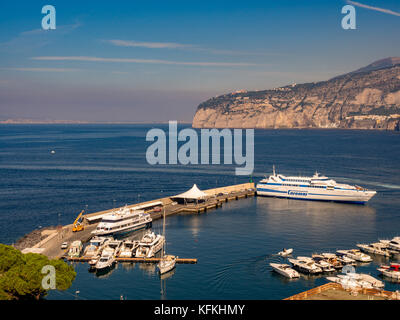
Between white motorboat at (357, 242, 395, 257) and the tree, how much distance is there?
3156cm

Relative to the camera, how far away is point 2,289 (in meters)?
26.5

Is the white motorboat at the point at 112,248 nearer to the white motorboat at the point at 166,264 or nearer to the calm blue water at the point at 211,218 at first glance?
the calm blue water at the point at 211,218

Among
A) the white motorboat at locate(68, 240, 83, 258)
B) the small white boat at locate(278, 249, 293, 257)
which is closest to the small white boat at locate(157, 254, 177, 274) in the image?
the white motorboat at locate(68, 240, 83, 258)

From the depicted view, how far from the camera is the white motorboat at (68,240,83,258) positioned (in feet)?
145

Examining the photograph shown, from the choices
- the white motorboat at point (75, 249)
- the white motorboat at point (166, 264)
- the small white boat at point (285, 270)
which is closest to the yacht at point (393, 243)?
the small white boat at point (285, 270)

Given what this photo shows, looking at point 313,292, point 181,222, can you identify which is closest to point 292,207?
point 181,222

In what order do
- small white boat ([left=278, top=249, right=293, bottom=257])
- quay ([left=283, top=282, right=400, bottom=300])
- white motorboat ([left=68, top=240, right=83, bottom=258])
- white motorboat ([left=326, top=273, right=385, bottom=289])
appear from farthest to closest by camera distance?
small white boat ([left=278, top=249, right=293, bottom=257])
white motorboat ([left=68, top=240, right=83, bottom=258])
white motorboat ([left=326, top=273, right=385, bottom=289])
quay ([left=283, top=282, right=400, bottom=300])

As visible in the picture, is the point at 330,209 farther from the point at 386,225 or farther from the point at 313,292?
the point at 313,292

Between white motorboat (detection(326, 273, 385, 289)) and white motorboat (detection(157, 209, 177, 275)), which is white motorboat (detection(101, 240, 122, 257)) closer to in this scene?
white motorboat (detection(157, 209, 177, 275))

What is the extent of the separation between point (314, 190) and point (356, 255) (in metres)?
34.5

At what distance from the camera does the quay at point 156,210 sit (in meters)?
46.2

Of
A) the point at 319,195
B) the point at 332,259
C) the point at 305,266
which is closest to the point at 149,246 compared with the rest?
the point at 305,266

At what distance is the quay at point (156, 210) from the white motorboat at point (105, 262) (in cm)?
460
